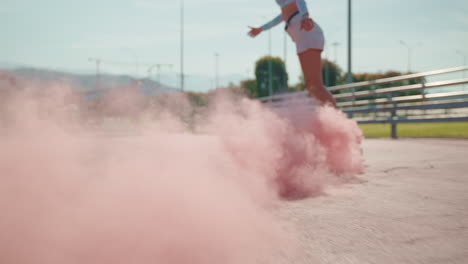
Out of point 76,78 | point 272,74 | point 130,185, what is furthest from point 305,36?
point 272,74

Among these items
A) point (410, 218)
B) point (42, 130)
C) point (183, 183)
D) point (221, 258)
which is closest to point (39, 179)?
point (42, 130)

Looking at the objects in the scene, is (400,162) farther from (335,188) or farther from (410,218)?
(410,218)

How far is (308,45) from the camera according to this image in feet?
11.7

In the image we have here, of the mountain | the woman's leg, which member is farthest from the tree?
the mountain

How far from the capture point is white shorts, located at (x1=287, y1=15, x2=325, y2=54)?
11.7ft

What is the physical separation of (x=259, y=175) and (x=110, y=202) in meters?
1.18

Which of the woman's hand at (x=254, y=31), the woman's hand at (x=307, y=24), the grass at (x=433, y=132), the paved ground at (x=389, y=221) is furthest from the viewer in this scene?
the grass at (x=433, y=132)

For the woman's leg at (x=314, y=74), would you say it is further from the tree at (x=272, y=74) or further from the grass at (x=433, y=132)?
the tree at (x=272, y=74)

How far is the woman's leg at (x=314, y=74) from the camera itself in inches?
143

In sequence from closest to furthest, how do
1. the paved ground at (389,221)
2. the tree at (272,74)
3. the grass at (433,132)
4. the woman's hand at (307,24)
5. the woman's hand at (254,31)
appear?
the paved ground at (389,221), the woman's hand at (307,24), the woman's hand at (254,31), the grass at (433,132), the tree at (272,74)

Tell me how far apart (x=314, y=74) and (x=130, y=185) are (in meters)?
2.63

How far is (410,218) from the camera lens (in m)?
1.84

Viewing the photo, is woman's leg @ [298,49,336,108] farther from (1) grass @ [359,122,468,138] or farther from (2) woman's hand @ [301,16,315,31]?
(1) grass @ [359,122,468,138]

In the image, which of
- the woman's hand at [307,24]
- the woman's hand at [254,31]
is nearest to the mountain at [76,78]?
the woman's hand at [307,24]
